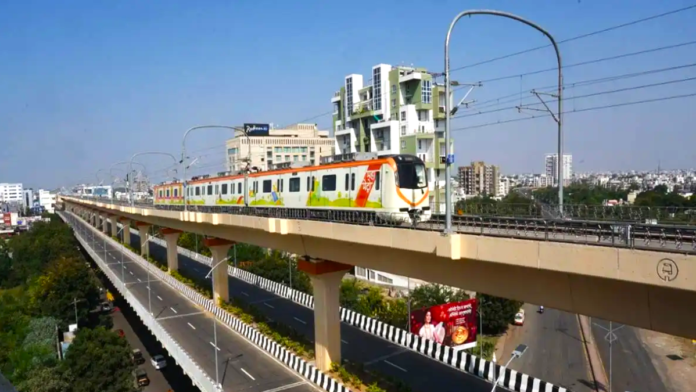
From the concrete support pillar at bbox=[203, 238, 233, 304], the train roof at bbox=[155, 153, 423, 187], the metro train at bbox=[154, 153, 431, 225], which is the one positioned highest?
the train roof at bbox=[155, 153, 423, 187]

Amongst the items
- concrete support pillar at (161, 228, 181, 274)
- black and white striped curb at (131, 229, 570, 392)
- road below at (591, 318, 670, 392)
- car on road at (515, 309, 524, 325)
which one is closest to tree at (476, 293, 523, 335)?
car on road at (515, 309, 524, 325)

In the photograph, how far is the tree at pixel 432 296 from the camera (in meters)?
39.3

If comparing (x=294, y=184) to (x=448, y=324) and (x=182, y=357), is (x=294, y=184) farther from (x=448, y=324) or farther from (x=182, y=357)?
(x=448, y=324)

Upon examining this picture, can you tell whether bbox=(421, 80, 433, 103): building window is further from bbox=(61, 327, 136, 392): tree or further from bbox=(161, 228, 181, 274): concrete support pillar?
bbox=(61, 327, 136, 392): tree

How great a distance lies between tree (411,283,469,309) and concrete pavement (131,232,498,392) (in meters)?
10.4

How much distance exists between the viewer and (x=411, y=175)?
1911cm

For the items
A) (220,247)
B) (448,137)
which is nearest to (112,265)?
(220,247)

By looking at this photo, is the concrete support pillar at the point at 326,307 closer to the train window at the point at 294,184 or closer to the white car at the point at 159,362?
the train window at the point at 294,184

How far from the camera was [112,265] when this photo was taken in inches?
2122

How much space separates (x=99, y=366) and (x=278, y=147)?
75923 millimetres

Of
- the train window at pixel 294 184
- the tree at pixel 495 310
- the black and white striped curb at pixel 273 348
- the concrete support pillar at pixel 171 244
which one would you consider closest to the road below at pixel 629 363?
the tree at pixel 495 310

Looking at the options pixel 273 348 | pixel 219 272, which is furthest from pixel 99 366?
pixel 273 348

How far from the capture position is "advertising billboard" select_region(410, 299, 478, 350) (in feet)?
100

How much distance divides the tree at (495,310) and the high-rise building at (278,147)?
58049 millimetres
